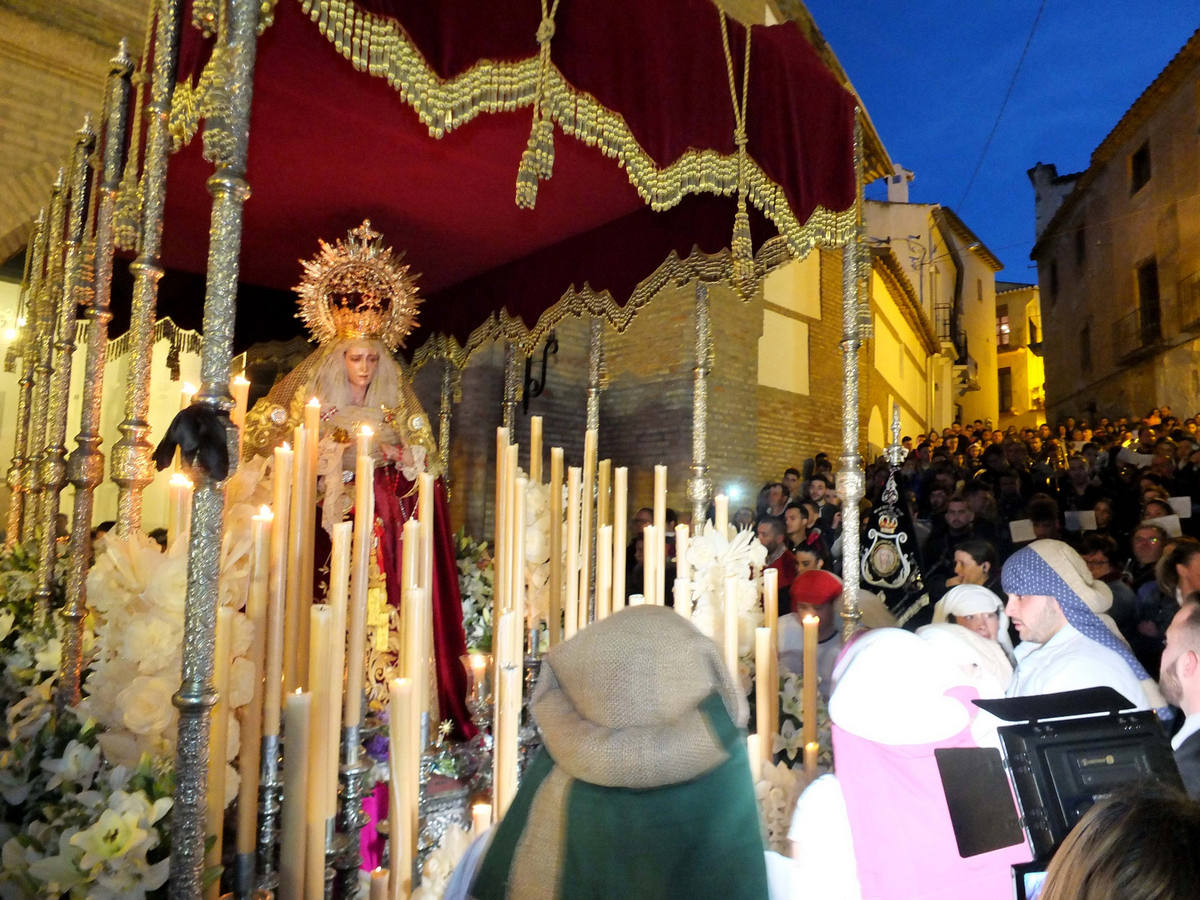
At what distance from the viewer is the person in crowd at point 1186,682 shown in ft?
5.63

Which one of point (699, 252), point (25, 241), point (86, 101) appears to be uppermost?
point (86, 101)

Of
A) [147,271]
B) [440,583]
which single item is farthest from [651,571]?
[147,271]

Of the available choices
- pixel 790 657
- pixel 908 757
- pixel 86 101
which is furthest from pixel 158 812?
pixel 86 101

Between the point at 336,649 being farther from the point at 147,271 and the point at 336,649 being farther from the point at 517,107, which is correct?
the point at 517,107

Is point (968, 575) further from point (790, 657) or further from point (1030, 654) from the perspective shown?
point (1030, 654)

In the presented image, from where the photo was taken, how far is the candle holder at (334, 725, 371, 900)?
165 cm

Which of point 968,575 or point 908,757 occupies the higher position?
point 968,575

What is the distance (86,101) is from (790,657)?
6753 mm

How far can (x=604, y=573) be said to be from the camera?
2.67m

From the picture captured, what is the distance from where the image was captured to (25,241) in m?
6.03

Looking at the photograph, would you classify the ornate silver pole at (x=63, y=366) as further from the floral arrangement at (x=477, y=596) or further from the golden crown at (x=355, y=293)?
the floral arrangement at (x=477, y=596)

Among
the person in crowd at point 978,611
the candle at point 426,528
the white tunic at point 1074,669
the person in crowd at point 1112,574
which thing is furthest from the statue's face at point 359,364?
the person in crowd at point 1112,574

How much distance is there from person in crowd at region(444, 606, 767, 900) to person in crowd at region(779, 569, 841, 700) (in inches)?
89.5

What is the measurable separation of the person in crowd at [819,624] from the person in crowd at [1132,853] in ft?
8.09
